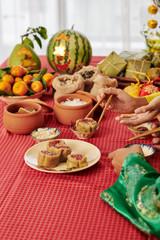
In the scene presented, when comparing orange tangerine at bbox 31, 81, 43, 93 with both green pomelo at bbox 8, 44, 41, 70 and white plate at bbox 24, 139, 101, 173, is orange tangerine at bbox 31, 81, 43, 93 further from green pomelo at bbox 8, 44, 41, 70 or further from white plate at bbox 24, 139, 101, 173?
→ white plate at bbox 24, 139, 101, 173

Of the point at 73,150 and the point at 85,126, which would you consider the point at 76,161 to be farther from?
the point at 85,126

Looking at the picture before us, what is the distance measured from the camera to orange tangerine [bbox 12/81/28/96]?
2.11m

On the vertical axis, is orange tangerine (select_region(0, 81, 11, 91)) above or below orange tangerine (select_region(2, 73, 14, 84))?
below

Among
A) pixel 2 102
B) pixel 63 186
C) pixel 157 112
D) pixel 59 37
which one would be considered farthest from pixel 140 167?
pixel 59 37

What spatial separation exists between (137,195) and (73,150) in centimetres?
54

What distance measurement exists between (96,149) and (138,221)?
51 centimetres

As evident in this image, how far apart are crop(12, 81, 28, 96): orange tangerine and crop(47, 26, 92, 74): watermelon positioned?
51cm

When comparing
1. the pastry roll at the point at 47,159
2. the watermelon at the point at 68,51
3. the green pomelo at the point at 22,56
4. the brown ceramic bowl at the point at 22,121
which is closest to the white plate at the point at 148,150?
the pastry roll at the point at 47,159

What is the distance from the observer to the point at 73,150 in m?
1.61

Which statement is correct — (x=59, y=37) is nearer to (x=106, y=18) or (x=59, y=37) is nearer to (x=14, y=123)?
(x=14, y=123)

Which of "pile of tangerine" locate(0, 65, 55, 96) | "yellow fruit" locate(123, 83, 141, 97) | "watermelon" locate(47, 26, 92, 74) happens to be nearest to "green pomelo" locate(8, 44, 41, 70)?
"watermelon" locate(47, 26, 92, 74)

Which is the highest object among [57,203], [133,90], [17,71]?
[17,71]

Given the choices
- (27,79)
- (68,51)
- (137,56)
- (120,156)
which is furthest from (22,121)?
(137,56)

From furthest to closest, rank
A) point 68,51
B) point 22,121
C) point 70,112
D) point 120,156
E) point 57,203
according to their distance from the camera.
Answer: point 68,51 → point 70,112 → point 22,121 → point 120,156 → point 57,203
